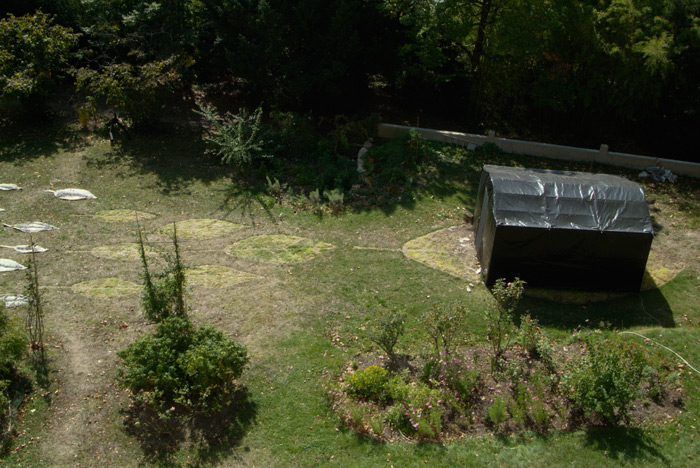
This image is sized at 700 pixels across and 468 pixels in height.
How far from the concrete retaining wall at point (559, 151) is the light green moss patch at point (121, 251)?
792cm

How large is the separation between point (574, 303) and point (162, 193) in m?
8.93

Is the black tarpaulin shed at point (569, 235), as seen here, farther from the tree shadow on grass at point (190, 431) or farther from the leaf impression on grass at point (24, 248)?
the leaf impression on grass at point (24, 248)

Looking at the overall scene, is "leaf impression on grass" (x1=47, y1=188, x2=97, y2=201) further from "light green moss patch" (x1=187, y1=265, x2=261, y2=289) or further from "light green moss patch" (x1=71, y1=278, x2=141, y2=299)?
"light green moss patch" (x1=187, y1=265, x2=261, y2=289)

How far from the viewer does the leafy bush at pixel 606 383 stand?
6.57 m

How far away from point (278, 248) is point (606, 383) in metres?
6.17

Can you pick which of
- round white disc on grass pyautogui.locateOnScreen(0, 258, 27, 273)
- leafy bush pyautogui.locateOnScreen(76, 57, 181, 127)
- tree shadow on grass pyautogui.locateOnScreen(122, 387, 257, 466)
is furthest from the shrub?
leafy bush pyautogui.locateOnScreen(76, 57, 181, 127)

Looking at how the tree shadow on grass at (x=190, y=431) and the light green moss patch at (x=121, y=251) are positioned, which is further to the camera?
the light green moss patch at (x=121, y=251)

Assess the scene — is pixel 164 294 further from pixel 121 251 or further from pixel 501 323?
pixel 501 323

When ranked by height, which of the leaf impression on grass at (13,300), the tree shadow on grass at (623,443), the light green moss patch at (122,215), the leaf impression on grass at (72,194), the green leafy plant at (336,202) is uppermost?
the green leafy plant at (336,202)

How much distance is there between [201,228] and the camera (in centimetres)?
1134

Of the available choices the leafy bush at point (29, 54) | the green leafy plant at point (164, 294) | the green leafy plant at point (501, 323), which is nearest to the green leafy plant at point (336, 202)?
the green leafy plant at point (501, 323)

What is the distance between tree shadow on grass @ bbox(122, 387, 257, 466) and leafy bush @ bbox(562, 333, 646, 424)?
158 inches

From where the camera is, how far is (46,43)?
14211 mm

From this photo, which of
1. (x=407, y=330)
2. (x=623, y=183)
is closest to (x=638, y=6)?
(x=623, y=183)
